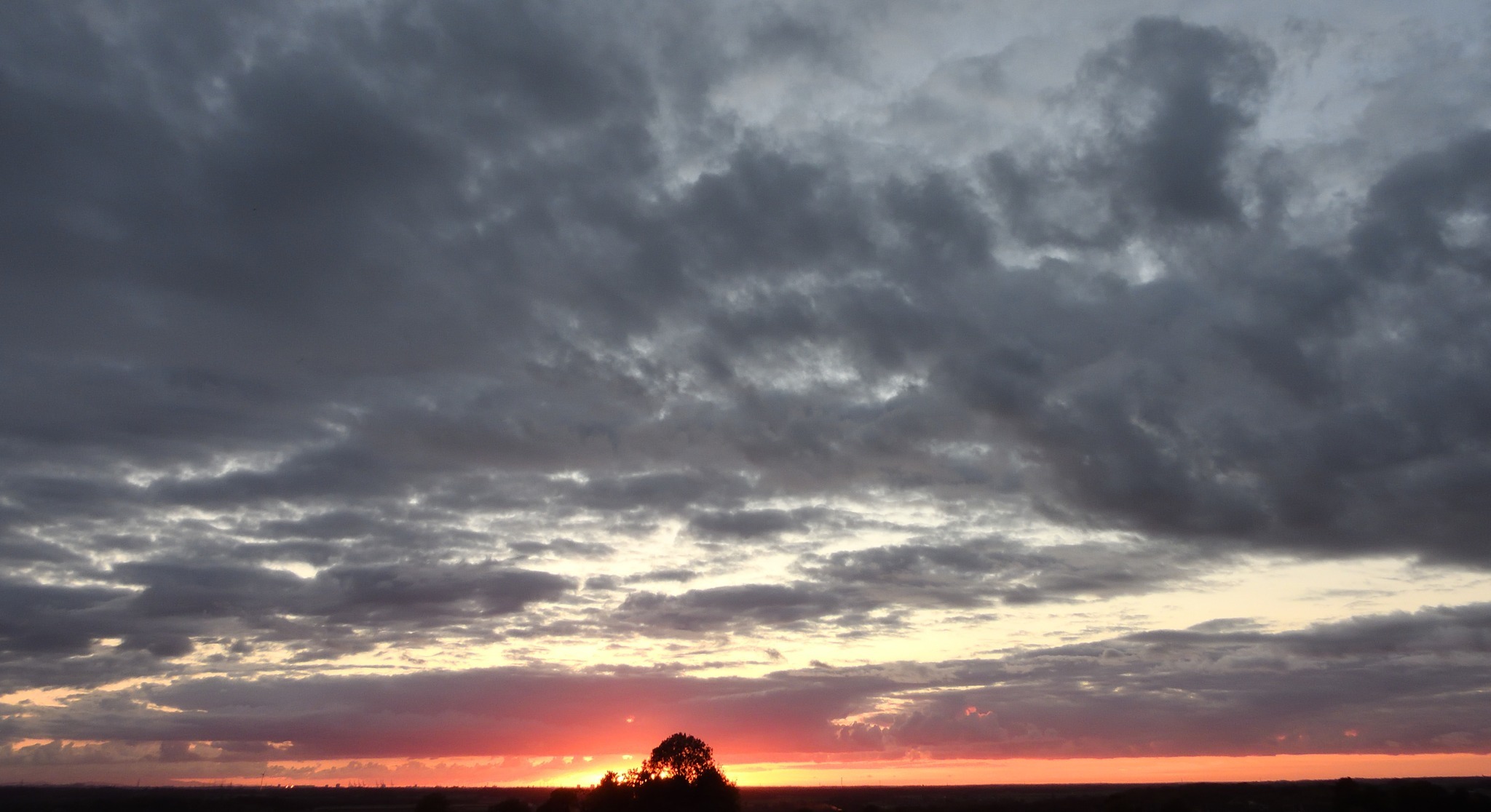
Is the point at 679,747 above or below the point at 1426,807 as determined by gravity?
above

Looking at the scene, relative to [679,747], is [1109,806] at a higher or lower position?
lower

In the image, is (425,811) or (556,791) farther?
(425,811)

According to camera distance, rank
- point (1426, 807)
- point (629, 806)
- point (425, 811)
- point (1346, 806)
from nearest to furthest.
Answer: point (629, 806) < point (1426, 807) < point (1346, 806) < point (425, 811)

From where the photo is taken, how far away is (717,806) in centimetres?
12912

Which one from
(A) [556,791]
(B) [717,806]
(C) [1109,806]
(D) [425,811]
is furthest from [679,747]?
(C) [1109,806]

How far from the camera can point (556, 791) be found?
16650 cm

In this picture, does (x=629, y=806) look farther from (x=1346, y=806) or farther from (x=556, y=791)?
(x=1346, y=806)

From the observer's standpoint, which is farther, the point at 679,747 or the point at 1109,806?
the point at 1109,806

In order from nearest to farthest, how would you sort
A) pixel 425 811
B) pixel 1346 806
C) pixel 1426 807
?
pixel 1426 807, pixel 1346 806, pixel 425 811

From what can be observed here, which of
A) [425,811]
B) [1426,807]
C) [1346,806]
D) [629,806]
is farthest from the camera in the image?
[425,811]

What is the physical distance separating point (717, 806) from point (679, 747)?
9115mm

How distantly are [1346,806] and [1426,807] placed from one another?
1389 cm

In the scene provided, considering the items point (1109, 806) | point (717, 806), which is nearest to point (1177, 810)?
point (1109, 806)

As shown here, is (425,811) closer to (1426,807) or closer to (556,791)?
(556,791)
